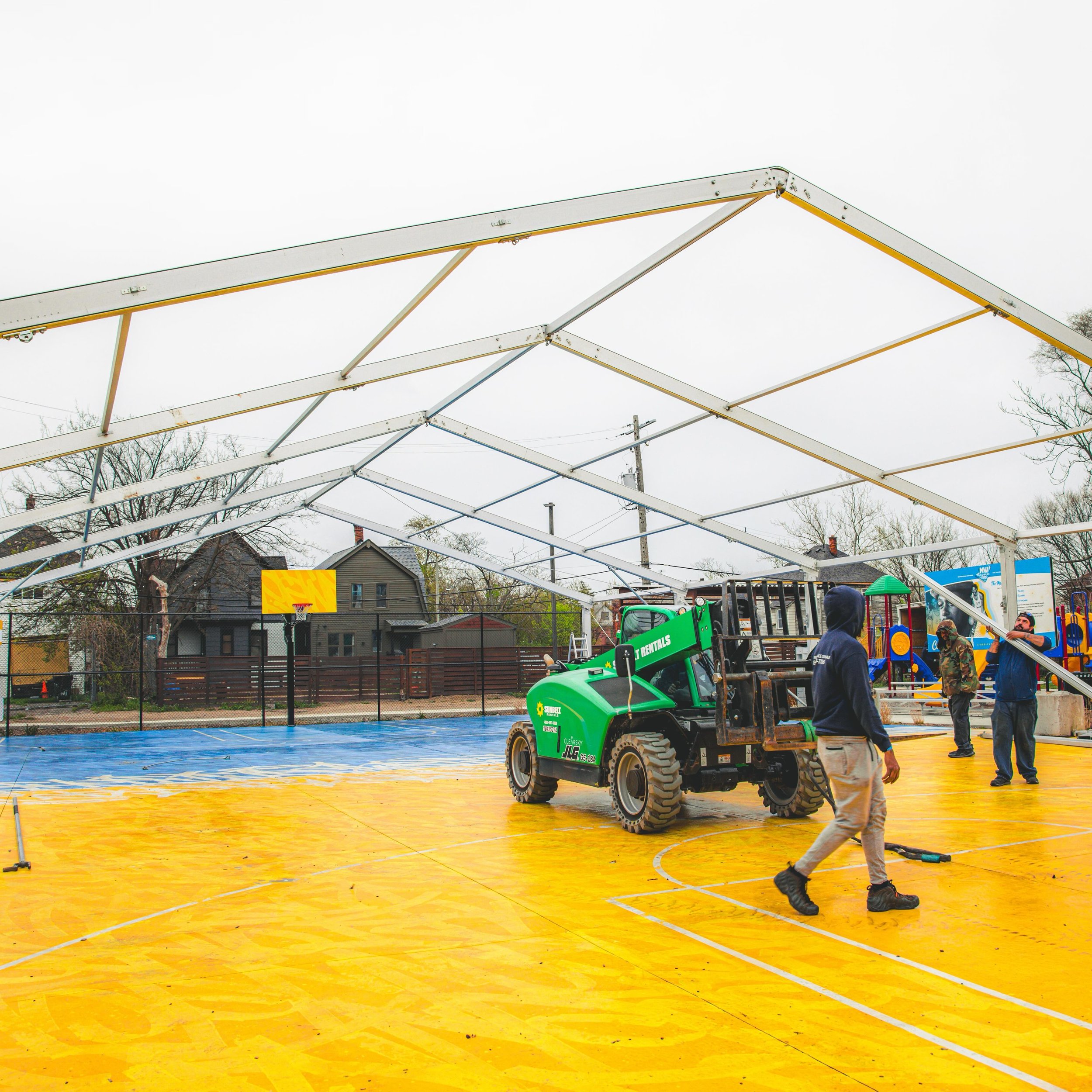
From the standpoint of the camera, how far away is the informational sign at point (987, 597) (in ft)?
61.4

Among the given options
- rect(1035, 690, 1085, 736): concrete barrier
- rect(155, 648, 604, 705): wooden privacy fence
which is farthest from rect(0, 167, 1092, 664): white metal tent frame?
rect(155, 648, 604, 705): wooden privacy fence

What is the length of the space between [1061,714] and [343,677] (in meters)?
25.7

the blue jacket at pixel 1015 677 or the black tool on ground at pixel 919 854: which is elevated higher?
the blue jacket at pixel 1015 677

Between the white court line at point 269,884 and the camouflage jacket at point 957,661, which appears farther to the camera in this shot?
the camouflage jacket at point 957,661

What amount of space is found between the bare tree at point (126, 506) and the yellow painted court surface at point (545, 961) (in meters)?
24.3

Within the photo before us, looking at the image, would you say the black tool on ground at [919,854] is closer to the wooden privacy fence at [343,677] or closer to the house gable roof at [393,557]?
the wooden privacy fence at [343,677]

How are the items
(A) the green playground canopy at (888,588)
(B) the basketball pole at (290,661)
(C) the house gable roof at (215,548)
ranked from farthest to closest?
(C) the house gable roof at (215,548), (B) the basketball pole at (290,661), (A) the green playground canopy at (888,588)

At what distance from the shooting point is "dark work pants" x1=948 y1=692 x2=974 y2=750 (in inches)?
542

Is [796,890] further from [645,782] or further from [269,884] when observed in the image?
[269,884]

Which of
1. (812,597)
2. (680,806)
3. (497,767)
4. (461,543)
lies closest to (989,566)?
(497,767)

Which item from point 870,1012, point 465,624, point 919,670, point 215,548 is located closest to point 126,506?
point 215,548

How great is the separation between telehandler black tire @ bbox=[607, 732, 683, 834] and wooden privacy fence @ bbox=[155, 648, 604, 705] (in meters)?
20.6

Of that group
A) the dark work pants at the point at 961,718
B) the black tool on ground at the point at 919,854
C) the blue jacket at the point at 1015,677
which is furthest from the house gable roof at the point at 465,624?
the black tool on ground at the point at 919,854

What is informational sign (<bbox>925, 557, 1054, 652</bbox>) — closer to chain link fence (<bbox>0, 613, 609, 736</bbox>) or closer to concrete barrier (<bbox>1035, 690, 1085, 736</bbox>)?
concrete barrier (<bbox>1035, 690, 1085, 736</bbox>)
